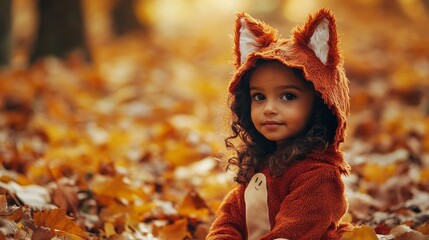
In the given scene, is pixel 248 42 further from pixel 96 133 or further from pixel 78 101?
pixel 78 101

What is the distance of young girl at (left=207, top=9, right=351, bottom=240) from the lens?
237 centimetres

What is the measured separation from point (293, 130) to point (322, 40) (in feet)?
1.18

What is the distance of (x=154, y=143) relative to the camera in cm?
546

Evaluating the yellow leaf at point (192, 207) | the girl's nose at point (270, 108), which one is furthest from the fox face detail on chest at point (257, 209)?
the yellow leaf at point (192, 207)

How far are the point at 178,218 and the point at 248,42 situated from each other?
1.15 metres

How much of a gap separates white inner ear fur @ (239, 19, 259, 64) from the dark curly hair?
0.07 m

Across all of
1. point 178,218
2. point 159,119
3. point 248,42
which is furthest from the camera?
point 159,119

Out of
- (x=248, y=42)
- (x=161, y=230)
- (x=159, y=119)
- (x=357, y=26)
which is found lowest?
(x=161, y=230)

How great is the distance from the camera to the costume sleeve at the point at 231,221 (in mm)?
2604

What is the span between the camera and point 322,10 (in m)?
2.44

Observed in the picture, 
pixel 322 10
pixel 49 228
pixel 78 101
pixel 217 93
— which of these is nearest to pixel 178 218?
pixel 49 228

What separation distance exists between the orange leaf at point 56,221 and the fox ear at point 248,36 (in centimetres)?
92

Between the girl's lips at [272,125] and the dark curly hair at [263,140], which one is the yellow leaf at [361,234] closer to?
the dark curly hair at [263,140]

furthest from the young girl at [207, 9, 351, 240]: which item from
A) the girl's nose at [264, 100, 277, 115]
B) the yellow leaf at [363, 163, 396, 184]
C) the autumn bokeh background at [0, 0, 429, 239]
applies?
the yellow leaf at [363, 163, 396, 184]
